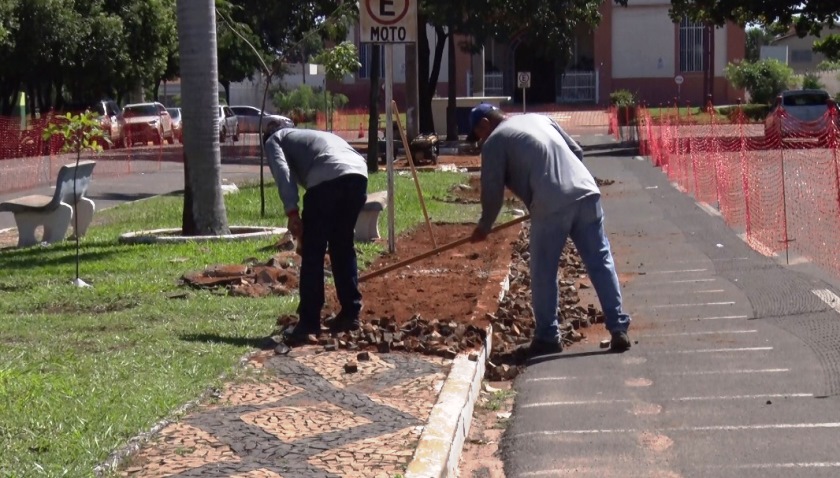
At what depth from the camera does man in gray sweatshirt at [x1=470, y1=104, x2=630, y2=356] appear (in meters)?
9.04

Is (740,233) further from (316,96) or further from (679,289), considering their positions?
(316,96)

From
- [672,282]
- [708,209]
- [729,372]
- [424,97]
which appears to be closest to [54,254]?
[672,282]

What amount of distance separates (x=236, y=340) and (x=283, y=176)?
117 cm

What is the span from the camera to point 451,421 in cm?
692

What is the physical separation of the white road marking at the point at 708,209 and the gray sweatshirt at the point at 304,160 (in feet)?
34.6

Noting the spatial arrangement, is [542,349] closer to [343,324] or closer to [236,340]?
[343,324]

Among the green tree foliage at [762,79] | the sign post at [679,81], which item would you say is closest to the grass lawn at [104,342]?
the sign post at [679,81]

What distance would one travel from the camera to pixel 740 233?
53.8ft

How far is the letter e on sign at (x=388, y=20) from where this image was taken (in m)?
13.9

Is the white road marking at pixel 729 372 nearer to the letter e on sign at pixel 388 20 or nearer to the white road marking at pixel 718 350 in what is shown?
the white road marking at pixel 718 350

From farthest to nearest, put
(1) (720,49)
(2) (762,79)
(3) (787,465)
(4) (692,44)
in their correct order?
(1) (720,49) < (4) (692,44) < (2) (762,79) < (3) (787,465)

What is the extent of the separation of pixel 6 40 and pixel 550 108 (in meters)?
33.4

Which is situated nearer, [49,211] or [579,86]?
[49,211]

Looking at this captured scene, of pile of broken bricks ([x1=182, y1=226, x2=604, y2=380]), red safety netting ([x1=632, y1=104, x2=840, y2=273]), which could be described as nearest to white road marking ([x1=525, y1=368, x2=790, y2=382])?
pile of broken bricks ([x1=182, y1=226, x2=604, y2=380])
